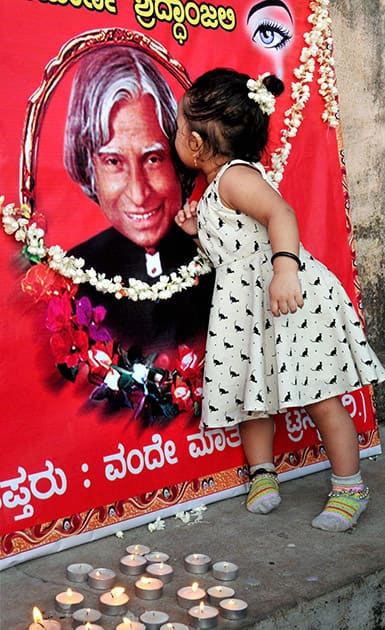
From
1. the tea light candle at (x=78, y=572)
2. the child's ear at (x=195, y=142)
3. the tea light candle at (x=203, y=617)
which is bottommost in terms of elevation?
the tea light candle at (x=203, y=617)

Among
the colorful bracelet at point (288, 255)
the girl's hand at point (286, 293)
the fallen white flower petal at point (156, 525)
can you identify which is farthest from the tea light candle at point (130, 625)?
the colorful bracelet at point (288, 255)

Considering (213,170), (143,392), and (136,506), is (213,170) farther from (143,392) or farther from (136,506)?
(136,506)

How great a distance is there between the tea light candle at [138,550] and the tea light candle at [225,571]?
0.23 meters

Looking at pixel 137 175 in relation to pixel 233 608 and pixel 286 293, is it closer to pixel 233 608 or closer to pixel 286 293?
pixel 286 293

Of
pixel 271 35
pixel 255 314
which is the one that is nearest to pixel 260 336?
pixel 255 314

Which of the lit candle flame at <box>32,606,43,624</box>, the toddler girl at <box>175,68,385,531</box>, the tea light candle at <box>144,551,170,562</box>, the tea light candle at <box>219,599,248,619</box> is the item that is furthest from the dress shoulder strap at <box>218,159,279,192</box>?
the lit candle flame at <box>32,606,43,624</box>

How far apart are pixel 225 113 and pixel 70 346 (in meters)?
0.89

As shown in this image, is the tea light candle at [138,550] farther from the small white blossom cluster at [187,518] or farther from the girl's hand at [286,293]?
the girl's hand at [286,293]

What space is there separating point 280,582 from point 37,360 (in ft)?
3.02

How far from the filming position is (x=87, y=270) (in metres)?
2.59

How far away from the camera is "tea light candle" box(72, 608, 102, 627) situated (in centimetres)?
204

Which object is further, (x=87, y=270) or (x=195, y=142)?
(x=195, y=142)

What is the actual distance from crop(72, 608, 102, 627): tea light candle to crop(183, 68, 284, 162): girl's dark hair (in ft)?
4.88

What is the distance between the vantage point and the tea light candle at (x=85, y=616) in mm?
2035
